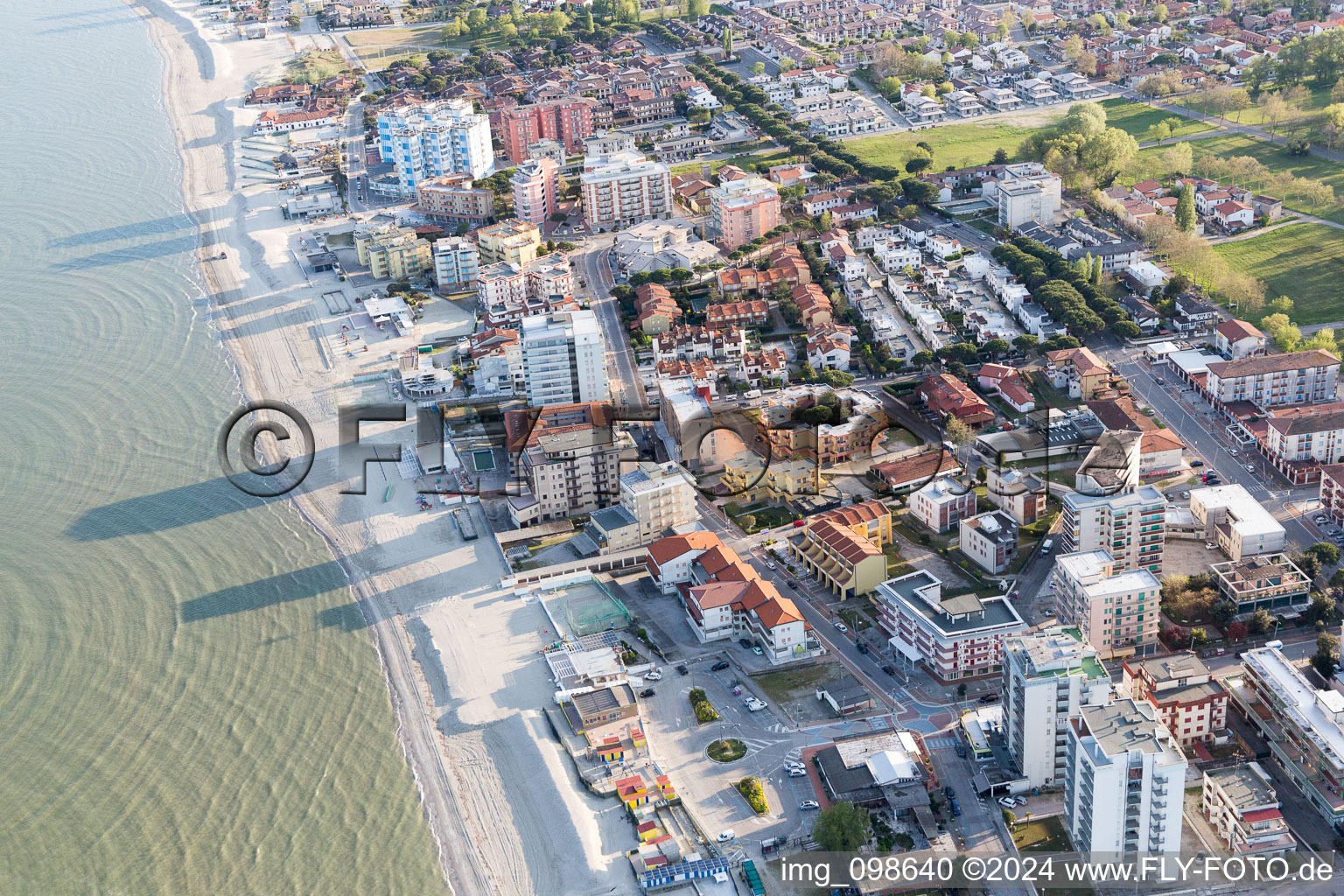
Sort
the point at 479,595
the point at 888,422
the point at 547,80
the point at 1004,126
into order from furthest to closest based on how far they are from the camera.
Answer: the point at 547,80 < the point at 1004,126 < the point at 888,422 < the point at 479,595

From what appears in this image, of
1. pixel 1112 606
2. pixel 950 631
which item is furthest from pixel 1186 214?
pixel 950 631

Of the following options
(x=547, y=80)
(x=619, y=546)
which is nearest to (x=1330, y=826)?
(x=619, y=546)

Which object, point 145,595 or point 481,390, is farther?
point 481,390

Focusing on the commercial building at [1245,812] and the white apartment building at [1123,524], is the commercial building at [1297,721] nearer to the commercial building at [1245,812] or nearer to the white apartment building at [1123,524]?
the commercial building at [1245,812]

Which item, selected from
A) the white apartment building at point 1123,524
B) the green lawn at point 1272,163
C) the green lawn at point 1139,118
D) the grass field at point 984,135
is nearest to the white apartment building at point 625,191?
the grass field at point 984,135

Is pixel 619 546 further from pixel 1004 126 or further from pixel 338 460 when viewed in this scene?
pixel 1004 126

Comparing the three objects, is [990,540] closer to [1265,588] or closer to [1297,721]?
[1265,588]

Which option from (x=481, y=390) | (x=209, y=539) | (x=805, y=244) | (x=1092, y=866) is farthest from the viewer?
(x=805, y=244)

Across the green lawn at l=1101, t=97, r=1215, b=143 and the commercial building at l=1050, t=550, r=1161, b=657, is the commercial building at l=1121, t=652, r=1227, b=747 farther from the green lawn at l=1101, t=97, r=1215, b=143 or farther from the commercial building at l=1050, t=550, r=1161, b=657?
the green lawn at l=1101, t=97, r=1215, b=143
